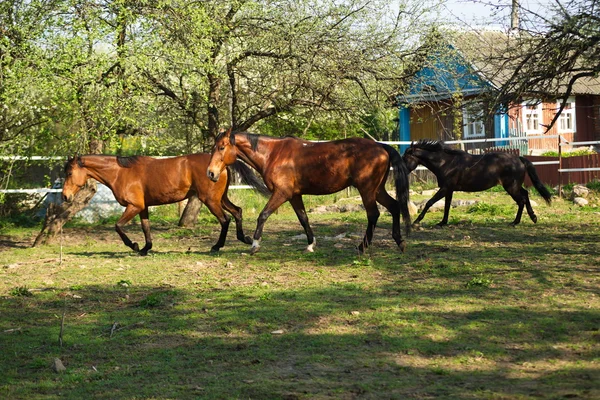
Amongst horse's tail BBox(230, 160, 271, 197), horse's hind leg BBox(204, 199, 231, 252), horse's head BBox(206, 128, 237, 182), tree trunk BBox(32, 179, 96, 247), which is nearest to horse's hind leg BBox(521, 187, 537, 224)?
horse's tail BBox(230, 160, 271, 197)

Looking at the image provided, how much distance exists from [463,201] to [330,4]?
6.86 metres

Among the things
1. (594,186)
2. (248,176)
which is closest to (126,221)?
(248,176)

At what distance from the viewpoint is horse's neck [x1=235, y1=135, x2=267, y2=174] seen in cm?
1209

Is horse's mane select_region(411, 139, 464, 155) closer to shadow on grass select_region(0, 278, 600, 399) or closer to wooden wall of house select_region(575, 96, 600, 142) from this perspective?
shadow on grass select_region(0, 278, 600, 399)

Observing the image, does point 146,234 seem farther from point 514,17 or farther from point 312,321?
point 514,17

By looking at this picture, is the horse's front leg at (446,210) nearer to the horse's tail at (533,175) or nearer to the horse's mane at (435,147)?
the horse's mane at (435,147)

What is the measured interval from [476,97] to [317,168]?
2.76m

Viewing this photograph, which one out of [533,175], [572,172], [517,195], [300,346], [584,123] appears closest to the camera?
[300,346]

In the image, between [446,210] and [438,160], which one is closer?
[446,210]

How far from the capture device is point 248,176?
42.7 ft

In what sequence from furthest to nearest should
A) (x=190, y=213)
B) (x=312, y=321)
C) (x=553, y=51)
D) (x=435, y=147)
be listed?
(x=190, y=213) → (x=435, y=147) → (x=553, y=51) → (x=312, y=321)

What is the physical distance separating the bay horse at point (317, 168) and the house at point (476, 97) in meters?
1.42

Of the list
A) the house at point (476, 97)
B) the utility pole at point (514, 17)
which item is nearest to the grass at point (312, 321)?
the house at point (476, 97)

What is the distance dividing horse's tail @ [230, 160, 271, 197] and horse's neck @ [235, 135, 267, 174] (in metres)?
0.55
